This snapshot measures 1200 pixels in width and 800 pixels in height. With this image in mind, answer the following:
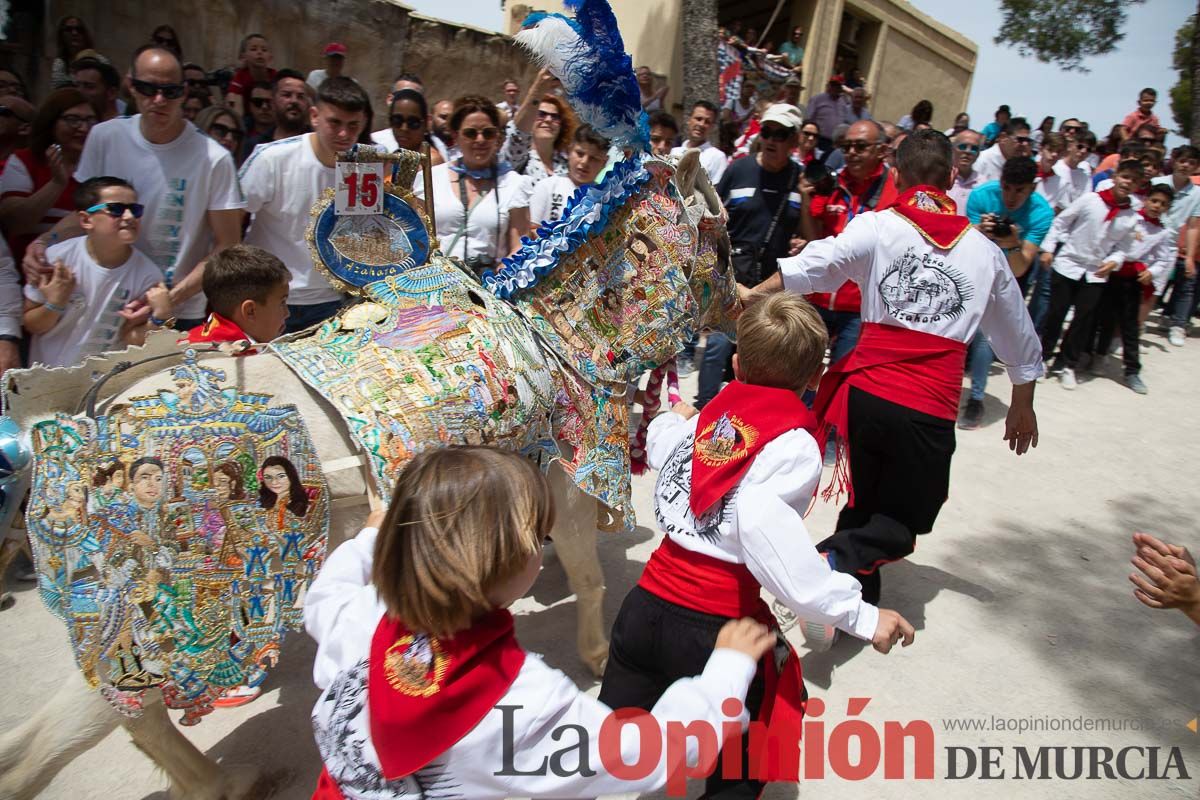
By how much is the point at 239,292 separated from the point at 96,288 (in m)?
1.23

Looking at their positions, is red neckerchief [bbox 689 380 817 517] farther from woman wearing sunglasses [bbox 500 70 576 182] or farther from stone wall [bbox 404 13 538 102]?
stone wall [bbox 404 13 538 102]

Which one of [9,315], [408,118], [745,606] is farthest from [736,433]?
[408,118]

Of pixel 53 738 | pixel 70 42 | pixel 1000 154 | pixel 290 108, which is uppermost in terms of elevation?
pixel 1000 154

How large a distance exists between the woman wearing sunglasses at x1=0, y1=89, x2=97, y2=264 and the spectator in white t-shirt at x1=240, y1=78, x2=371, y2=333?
1028 mm

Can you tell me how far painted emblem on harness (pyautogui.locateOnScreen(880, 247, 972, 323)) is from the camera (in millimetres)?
3045

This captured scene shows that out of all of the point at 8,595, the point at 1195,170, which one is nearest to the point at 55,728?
the point at 8,595

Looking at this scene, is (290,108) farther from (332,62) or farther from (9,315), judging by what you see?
(9,315)

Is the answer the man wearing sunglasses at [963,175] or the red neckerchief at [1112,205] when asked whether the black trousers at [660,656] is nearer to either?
the red neckerchief at [1112,205]

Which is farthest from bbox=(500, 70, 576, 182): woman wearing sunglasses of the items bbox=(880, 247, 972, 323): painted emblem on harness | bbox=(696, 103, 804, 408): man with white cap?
bbox=(880, 247, 972, 323): painted emblem on harness

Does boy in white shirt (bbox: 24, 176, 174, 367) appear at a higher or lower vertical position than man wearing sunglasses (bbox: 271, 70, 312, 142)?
lower

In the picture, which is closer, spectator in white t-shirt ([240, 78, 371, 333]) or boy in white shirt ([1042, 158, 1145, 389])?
spectator in white t-shirt ([240, 78, 371, 333])

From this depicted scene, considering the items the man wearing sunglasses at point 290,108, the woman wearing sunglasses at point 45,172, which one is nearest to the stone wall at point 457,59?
the man wearing sunglasses at point 290,108

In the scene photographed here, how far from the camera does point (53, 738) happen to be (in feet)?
6.99

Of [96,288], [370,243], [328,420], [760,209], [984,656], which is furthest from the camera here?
[760,209]
